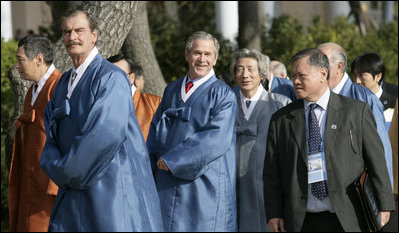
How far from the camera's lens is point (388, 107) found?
6535 mm

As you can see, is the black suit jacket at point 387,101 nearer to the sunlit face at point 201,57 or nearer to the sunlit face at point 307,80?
the sunlit face at point 201,57

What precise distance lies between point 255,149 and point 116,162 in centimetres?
162

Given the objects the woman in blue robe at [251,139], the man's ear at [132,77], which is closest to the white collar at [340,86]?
the woman in blue robe at [251,139]

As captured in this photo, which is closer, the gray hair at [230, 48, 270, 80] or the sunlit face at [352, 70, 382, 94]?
the gray hair at [230, 48, 270, 80]

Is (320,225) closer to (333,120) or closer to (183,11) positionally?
(333,120)

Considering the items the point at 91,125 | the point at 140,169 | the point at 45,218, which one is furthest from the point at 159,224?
the point at 45,218

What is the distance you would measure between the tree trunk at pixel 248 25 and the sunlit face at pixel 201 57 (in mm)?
5522

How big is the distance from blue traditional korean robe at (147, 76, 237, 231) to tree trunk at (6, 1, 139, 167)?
1.88 m

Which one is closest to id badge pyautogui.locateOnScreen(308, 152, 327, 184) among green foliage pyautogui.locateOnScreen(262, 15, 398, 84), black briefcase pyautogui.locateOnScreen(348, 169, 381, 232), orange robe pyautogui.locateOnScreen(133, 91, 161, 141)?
black briefcase pyautogui.locateOnScreen(348, 169, 381, 232)

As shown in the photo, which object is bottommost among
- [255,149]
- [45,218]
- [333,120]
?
[45,218]

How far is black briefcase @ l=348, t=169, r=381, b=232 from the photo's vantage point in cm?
416

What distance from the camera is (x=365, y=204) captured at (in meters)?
4.18

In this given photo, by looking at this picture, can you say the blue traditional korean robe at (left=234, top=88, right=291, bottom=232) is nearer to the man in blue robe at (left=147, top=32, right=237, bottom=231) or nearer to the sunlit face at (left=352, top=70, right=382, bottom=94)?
the man in blue robe at (left=147, top=32, right=237, bottom=231)

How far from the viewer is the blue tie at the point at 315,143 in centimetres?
419
